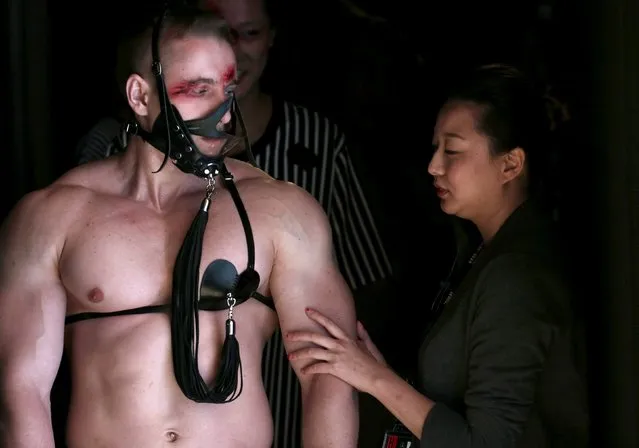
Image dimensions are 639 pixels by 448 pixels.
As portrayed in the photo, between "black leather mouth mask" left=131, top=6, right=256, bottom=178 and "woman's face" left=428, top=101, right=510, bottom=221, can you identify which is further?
"woman's face" left=428, top=101, right=510, bottom=221

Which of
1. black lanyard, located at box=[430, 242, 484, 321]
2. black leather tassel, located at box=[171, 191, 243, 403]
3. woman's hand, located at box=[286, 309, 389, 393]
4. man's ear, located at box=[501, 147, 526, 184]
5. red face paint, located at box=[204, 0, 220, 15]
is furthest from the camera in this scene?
red face paint, located at box=[204, 0, 220, 15]

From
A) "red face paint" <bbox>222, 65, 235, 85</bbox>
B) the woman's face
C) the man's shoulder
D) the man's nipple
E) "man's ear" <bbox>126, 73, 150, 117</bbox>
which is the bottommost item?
the man's nipple

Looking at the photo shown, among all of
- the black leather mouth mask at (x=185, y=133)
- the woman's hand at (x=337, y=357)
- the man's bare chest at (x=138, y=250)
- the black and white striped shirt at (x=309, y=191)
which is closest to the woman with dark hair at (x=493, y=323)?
the woman's hand at (x=337, y=357)

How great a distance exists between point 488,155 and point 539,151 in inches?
5.4

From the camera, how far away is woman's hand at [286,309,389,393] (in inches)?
116

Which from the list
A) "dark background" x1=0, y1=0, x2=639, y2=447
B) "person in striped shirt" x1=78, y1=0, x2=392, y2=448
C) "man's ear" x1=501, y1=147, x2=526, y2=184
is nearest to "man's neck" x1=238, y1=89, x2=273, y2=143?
"person in striped shirt" x1=78, y1=0, x2=392, y2=448

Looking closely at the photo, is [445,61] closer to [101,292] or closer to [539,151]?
[539,151]

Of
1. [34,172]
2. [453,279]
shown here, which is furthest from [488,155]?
[34,172]

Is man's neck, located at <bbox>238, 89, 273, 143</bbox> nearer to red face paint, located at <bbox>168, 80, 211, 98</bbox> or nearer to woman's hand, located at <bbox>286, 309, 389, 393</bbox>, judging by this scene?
red face paint, located at <bbox>168, 80, 211, 98</bbox>

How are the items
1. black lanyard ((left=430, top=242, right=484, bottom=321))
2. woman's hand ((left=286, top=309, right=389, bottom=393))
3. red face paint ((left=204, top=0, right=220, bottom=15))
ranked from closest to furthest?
1. woman's hand ((left=286, top=309, right=389, bottom=393))
2. black lanyard ((left=430, top=242, right=484, bottom=321))
3. red face paint ((left=204, top=0, right=220, bottom=15))

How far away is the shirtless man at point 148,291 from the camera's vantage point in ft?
9.46

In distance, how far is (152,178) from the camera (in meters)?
3.03

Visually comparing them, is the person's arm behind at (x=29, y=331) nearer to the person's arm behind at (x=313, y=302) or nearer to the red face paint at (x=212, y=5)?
the person's arm behind at (x=313, y=302)

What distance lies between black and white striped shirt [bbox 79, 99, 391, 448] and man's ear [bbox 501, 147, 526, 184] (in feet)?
2.95
